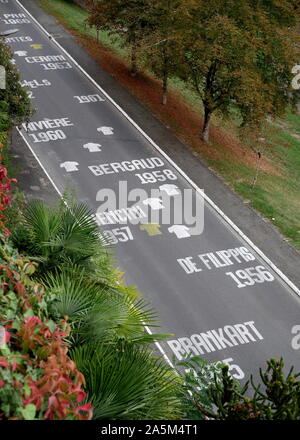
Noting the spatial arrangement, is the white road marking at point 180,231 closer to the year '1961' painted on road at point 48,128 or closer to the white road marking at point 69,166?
the white road marking at point 69,166

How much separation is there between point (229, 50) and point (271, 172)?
721 centimetres

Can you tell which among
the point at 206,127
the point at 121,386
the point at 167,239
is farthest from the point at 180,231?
the point at 121,386

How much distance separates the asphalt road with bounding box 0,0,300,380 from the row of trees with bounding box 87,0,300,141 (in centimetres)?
395

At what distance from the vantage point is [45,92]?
33531mm

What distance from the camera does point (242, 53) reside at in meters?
27.9

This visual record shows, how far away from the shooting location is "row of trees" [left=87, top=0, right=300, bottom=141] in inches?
1096

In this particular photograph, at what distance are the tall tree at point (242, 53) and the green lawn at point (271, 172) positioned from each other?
183 centimetres

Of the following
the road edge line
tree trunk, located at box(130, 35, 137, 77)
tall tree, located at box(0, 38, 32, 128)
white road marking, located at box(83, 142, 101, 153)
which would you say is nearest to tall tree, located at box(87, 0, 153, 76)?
tree trunk, located at box(130, 35, 137, 77)

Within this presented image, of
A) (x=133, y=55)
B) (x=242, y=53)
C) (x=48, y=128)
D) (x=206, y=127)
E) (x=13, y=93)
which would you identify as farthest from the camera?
(x=133, y=55)

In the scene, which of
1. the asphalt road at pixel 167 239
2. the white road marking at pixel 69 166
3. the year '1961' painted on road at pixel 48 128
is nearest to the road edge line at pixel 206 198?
the asphalt road at pixel 167 239

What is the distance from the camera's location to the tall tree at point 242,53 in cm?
2778

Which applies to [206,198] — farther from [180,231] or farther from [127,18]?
[127,18]

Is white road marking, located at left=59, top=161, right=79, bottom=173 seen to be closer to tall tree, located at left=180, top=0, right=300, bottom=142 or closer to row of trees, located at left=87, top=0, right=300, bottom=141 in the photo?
row of trees, located at left=87, top=0, right=300, bottom=141
